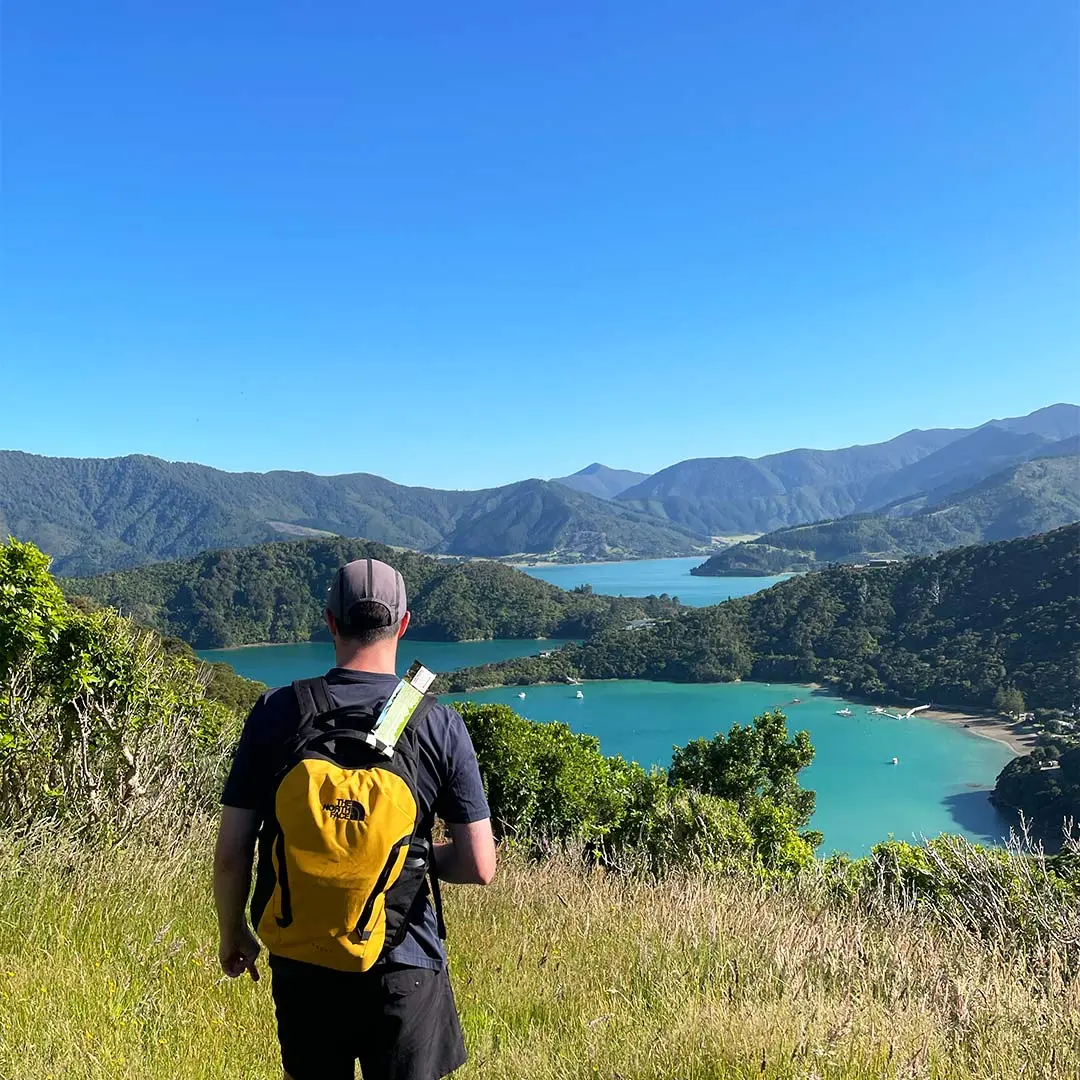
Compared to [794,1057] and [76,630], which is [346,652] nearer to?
[794,1057]

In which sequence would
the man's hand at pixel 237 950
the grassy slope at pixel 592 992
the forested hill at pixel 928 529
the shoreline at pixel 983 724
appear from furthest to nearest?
1. the forested hill at pixel 928 529
2. the shoreline at pixel 983 724
3. the grassy slope at pixel 592 992
4. the man's hand at pixel 237 950

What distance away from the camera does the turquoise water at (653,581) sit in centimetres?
12738

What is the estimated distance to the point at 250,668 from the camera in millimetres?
77375

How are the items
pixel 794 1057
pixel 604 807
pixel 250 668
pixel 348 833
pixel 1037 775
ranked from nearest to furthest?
1. pixel 348 833
2. pixel 794 1057
3. pixel 604 807
4. pixel 1037 775
5. pixel 250 668

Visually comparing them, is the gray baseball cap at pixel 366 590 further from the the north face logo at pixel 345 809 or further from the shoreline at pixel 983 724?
the shoreline at pixel 983 724

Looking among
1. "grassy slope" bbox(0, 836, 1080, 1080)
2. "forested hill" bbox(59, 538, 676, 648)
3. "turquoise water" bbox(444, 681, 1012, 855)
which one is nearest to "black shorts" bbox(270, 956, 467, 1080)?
"grassy slope" bbox(0, 836, 1080, 1080)

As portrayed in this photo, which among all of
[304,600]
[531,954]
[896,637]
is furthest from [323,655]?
[531,954]

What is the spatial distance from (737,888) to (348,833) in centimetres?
243

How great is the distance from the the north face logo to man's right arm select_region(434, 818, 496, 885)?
0.23 meters

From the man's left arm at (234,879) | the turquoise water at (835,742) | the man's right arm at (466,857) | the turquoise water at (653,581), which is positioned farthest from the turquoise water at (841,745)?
the turquoise water at (653,581)

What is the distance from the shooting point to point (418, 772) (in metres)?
1.37

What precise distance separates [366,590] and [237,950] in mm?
728

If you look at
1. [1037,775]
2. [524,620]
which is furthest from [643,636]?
[1037,775]

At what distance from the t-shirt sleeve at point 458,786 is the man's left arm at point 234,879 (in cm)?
34
